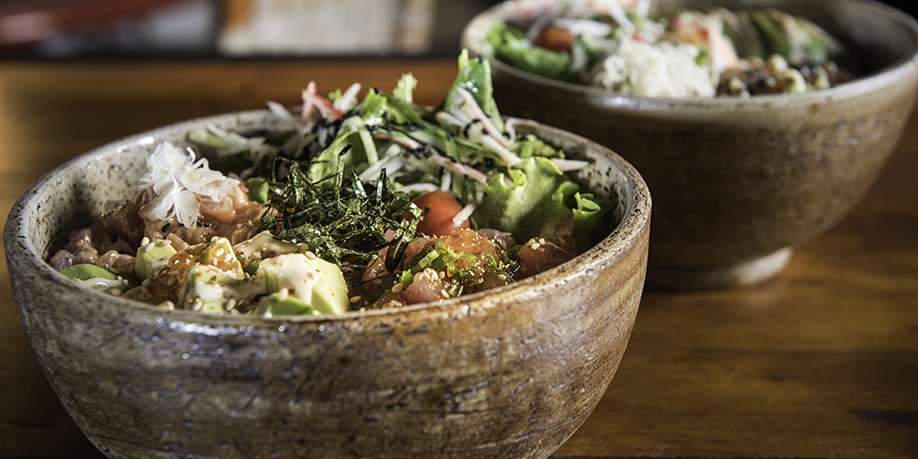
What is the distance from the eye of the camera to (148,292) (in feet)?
4.01

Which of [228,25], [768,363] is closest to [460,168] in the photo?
[768,363]

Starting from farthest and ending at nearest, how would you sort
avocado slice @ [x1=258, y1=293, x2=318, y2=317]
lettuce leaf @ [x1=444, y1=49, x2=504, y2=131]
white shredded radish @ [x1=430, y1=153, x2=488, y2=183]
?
1. lettuce leaf @ [x1=444, y1=49, x2=504, y2=131]
2. white shredded radish @ [x1=430, y1=153, x2=488, y2=183]
3. avocado slice @ [x1=258, y1=293, x2=318, y2=317]

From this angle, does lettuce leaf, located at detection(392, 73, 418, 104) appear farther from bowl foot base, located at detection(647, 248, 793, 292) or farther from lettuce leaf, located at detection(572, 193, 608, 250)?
bowl foot base, located at detection(647, 248, 793, 292)

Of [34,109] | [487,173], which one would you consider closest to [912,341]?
[487,173]

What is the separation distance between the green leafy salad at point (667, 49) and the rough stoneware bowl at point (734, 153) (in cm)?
13

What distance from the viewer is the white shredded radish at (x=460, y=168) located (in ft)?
5.27

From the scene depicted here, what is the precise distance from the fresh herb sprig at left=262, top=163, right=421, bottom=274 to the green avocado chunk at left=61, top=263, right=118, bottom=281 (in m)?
0.24

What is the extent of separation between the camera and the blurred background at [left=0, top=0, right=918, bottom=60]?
5477 mm

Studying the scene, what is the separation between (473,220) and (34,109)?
180 centimetres

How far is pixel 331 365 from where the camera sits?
101 centimetres

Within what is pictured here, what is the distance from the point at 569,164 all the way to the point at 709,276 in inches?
21.8

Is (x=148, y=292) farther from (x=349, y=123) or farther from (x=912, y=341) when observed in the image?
(x=912, y=341)

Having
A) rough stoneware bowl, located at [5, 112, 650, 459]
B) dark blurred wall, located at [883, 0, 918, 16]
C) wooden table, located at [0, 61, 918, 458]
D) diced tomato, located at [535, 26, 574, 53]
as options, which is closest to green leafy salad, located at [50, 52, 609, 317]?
rough stoneware bowl, located at [5, 112, 650, 459]

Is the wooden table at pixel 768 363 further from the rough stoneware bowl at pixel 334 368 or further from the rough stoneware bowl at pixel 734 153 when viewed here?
the rough stoneware bowl at pixel 334 368
